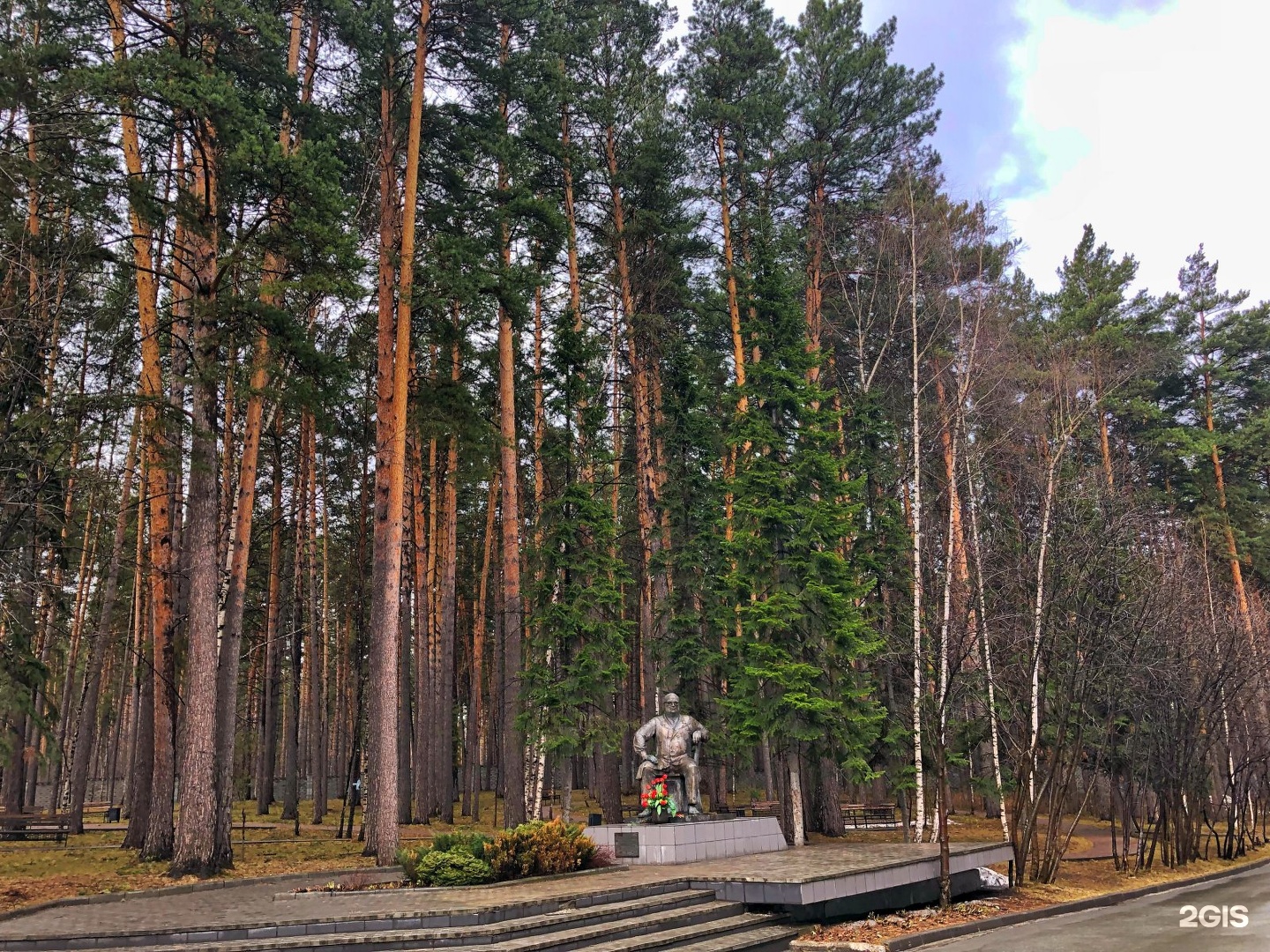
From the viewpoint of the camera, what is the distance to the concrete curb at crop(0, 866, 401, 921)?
1117 cm

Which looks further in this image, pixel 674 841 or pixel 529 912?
pixel 674 841

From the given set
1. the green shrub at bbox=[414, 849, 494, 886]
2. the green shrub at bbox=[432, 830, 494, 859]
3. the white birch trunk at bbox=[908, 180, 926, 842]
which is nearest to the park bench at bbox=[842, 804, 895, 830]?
the white birch trunk at bbox=[908, 180, 926, 842]

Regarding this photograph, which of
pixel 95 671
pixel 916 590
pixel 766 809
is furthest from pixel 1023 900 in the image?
pixel 95 671

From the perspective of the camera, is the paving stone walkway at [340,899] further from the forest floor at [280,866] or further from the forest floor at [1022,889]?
the forest floor at [280,866]

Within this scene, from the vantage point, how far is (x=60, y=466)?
18.0m

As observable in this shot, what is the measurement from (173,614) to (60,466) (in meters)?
4.47

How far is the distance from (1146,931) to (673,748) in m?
7.82

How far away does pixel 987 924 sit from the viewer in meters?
13.0

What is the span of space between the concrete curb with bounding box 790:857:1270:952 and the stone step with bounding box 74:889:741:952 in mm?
2163

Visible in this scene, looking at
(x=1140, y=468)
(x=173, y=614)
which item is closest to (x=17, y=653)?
(x=173, y=614)

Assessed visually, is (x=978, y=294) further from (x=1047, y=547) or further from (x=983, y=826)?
(x=983, y=826)

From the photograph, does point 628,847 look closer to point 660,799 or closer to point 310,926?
point 660,799

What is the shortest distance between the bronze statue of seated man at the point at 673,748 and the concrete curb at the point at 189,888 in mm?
4749

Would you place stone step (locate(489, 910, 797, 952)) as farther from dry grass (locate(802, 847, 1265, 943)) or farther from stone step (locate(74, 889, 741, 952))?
dry grass (locate(802, 847, 1265, 943))
